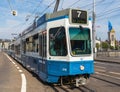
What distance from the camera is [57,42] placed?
40.4ft

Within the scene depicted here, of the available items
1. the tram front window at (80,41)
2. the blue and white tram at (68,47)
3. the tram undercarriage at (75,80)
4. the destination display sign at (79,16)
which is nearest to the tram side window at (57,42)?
the blue and white tram at (68,47)

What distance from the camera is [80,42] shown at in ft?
39.8

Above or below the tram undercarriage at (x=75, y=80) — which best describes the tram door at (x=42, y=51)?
above

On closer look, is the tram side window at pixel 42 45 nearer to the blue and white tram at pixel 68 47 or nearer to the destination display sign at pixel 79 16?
the blue and white tram at pixel 68 47

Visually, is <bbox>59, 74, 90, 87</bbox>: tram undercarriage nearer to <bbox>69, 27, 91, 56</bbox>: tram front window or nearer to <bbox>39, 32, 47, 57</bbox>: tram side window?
<bbox>69, 27, 91, 56</bbox>: tram front window

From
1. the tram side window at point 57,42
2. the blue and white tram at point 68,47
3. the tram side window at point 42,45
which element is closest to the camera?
the blue and white tram at point 68,47

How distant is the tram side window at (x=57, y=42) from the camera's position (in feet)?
39.7

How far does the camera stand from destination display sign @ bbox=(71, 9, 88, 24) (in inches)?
480

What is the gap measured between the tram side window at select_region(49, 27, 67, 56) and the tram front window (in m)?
0.34

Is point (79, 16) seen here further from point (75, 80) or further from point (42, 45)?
point (75, 80)

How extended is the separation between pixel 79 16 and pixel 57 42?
1484 millimetres

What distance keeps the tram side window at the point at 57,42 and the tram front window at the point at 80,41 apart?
341 mm

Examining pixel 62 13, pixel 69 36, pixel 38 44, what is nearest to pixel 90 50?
pixel 69 36

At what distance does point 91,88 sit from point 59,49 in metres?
2.15
